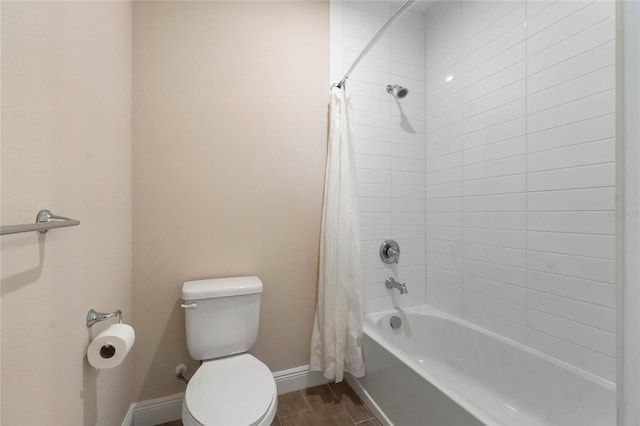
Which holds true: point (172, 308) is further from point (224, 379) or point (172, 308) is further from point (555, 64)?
point (555, 64)

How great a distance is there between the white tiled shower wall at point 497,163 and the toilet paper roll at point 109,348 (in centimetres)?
139

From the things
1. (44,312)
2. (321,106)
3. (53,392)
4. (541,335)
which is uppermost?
(321,106)

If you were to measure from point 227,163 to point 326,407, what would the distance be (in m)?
1.51

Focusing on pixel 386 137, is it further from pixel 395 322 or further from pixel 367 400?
pixel 367 400

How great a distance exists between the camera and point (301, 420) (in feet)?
4.76

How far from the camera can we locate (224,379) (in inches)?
45.1

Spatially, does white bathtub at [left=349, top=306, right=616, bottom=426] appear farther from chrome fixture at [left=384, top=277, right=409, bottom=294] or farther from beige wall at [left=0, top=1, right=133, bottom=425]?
beige wall at [left=0, top=1, right=133, bottom=425]

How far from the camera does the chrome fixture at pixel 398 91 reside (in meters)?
1.85

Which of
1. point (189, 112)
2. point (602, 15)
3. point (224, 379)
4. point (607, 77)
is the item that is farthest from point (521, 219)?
point (189, 112)

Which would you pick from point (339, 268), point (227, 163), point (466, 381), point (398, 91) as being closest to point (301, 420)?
point (339, 268)

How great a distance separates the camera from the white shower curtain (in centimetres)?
161

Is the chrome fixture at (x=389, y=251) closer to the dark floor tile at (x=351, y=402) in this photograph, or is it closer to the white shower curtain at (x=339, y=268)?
the white shower curtain at (x=339, y=268)

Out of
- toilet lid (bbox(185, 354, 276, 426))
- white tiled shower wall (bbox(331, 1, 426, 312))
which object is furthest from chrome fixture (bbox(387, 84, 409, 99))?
toilet lid (bbox(185, 354, 276, 426))

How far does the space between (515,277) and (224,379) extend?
1541 mm
